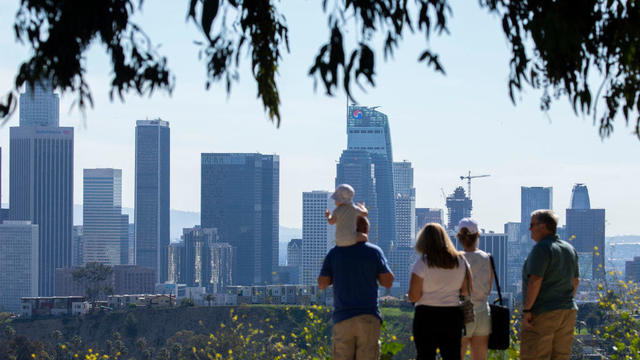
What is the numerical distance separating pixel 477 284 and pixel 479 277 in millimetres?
61

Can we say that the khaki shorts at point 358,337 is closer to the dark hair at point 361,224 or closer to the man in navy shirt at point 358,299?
the man in navy shirt at point 358,299

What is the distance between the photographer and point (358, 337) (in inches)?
273

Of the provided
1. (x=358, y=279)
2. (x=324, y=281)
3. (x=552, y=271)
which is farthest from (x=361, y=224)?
(x=552, y=271)

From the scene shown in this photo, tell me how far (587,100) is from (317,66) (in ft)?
5.95

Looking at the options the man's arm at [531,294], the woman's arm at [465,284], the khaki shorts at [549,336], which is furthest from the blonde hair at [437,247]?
the khaki shorts at [549,336]

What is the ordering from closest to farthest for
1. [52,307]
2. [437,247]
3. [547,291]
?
[437,247] < [547,291] < [52,307]

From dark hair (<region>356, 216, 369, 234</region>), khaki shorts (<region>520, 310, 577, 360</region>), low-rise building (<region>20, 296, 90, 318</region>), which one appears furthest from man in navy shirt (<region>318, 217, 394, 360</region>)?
low-rise building (<region>20, 296, 90, 318</region>)

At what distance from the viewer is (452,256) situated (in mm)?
6859

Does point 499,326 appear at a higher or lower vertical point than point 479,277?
lower

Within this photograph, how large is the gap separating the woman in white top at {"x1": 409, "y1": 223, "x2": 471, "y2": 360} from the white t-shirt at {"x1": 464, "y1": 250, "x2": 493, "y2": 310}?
55 cm

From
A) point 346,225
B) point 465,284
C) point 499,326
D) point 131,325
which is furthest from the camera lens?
point 131,325

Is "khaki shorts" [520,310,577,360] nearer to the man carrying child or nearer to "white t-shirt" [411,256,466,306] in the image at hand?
"white t-shirt" [411,256,466,306]

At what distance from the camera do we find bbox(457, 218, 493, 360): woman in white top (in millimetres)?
7484

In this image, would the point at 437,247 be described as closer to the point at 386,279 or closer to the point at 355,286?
the point at 386,279
